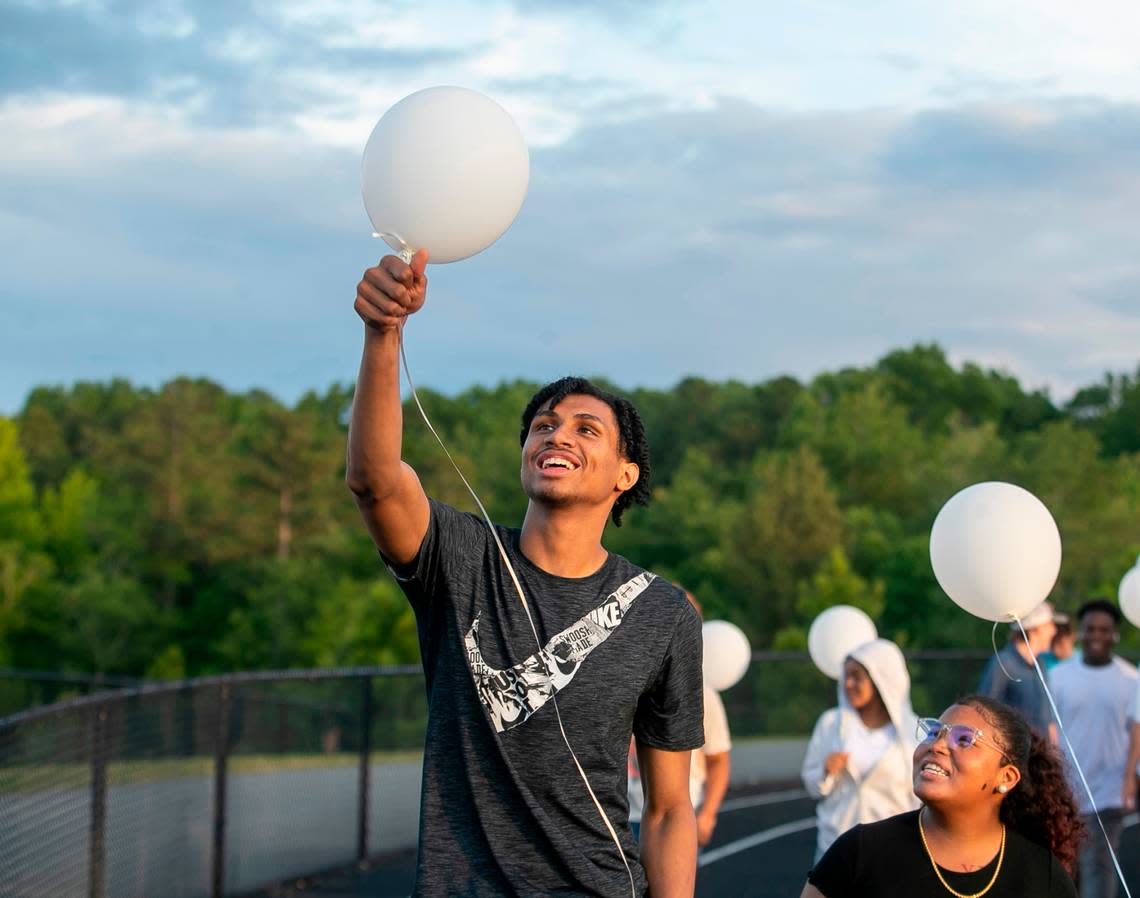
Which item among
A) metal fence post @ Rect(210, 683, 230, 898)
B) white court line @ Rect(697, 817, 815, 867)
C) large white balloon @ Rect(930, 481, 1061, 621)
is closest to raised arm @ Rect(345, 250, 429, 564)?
large white balloon @ Rect(930, 481, 1061, 621)

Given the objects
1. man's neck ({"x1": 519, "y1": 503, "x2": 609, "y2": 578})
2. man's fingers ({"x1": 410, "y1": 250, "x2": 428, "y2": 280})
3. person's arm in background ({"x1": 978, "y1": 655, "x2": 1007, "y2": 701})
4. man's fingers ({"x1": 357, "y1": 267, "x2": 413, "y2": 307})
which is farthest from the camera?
person's arm in background ({"x1": 978, "y1": 655, "x2": 1007, "y2": 701})

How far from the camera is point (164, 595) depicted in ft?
194

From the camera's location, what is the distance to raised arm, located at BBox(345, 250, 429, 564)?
2.81 metres

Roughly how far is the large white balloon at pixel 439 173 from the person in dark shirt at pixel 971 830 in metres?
1.99

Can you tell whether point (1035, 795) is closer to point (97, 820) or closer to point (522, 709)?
point (522, 709)

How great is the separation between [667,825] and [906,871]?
97 centimetres

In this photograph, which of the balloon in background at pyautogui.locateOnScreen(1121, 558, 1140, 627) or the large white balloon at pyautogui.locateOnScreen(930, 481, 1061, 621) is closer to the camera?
the large white balloon at pyautogui.locateOnScreen(930, 481, 1061, 621)

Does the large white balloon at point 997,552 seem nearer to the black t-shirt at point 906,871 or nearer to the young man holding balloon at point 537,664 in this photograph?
the black t-shirt at point 906,871

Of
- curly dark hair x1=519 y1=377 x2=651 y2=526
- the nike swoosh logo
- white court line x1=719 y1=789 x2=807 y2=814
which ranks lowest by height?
white court line x1=719 y1=789 x2=807 y2=814

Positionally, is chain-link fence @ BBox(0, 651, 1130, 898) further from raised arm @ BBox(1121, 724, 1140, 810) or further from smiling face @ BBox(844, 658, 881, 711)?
raised arm @ BBox(1121, 724, 1140, 810)

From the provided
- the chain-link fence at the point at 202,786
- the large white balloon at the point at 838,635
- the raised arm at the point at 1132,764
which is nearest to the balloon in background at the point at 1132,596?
the raised arm at the point at 1132,764

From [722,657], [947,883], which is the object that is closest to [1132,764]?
[722,657]

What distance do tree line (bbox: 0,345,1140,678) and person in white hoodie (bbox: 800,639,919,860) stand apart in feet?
116

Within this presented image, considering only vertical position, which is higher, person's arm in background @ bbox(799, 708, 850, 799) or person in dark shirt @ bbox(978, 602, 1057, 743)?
person in dark shirt @ bbox(978, 602, 1057, 743)
